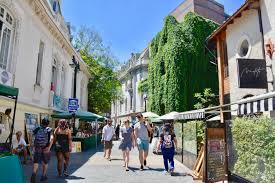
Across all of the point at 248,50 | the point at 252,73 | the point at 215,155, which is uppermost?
the point at 248,50

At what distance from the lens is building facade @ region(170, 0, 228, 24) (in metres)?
30.9

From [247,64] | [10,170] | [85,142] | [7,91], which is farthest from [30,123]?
[247,64]

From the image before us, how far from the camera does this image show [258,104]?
5230mm

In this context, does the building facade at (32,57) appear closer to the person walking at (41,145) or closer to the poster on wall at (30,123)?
the poster on wall at (30,123)

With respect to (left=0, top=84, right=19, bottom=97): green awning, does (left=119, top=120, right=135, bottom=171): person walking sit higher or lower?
lower

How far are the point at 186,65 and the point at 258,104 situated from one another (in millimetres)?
20029

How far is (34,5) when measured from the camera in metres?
14.8

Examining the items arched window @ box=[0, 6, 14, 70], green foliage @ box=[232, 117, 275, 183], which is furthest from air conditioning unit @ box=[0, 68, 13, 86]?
green foliage @ box=[232, 117, 275, 183]

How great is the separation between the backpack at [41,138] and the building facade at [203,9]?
2655 cm

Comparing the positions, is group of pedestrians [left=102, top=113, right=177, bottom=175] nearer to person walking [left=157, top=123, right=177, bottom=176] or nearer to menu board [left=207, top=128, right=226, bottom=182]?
person walking [left=157, top=123, right=177, bottom=176]

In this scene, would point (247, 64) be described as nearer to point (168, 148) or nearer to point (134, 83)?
point (168, 148)

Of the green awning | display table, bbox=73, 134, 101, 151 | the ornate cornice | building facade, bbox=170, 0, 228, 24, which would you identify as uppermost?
building facade, bbox=170, 0, 228, 24

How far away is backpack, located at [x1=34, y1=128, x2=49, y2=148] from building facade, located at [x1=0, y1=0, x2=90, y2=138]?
473 cm

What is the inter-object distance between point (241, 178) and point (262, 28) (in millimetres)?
6397
